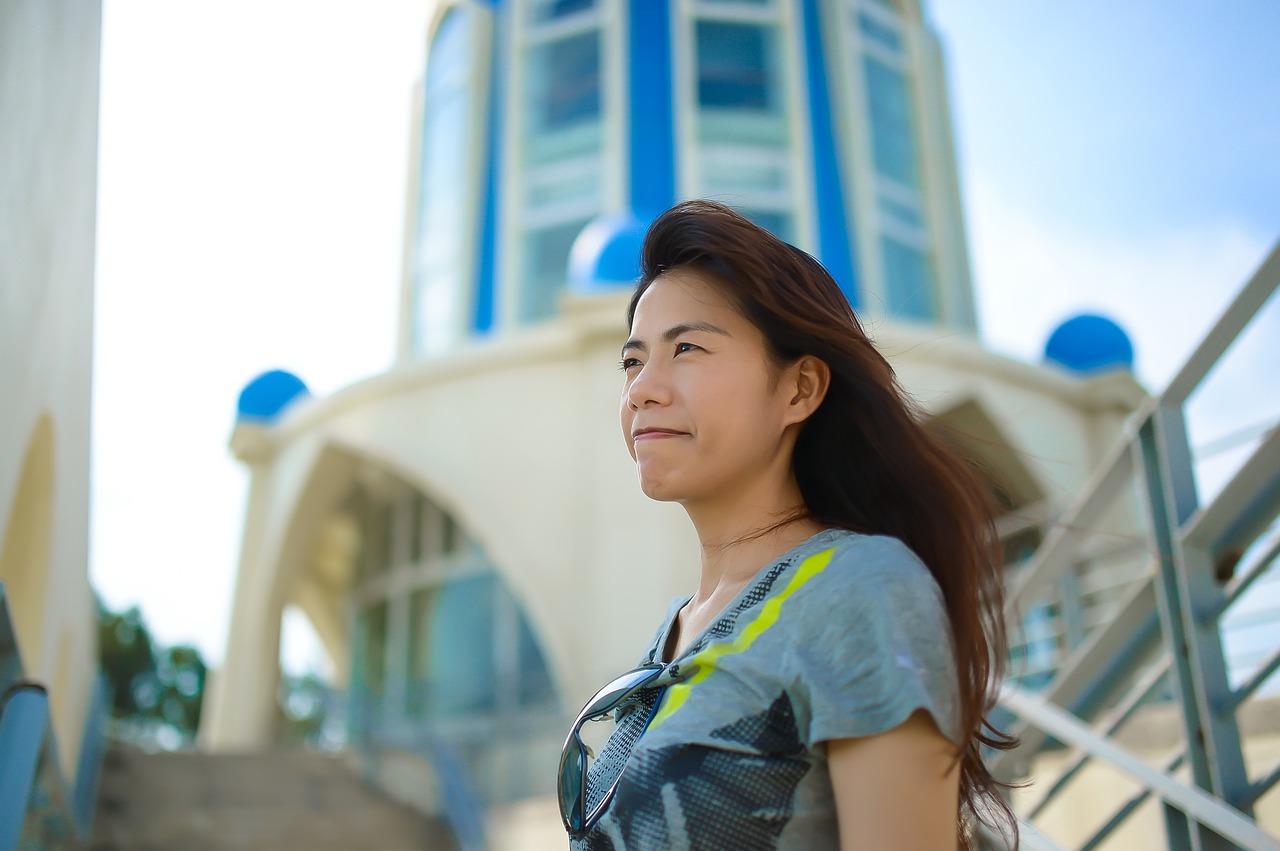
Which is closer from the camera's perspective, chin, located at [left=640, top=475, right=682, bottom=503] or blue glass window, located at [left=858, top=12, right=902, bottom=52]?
chin, located at [left=640, top=475, right=682, bottom=503]

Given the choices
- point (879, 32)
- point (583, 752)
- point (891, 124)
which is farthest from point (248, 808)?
point (879, 32)

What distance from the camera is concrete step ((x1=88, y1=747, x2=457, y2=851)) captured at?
7.74 meters

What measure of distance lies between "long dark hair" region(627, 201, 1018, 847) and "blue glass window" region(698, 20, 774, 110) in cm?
1375

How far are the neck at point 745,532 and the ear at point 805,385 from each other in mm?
105

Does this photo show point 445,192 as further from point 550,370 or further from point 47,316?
point 47,316

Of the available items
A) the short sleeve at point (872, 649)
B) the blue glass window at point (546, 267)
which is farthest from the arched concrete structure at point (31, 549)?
the blue glass window at point (546, 267)

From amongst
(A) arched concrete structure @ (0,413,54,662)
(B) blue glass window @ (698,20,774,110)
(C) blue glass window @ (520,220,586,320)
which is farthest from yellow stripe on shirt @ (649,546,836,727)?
(B) blue glass window @ (698,20,774,110)

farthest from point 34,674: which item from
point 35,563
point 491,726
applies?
point 491,726

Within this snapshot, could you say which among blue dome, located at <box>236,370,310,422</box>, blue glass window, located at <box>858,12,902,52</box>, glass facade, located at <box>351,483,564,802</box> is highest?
blue glass window, located at <box>858,12,902,52</box>

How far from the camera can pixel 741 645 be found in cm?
125

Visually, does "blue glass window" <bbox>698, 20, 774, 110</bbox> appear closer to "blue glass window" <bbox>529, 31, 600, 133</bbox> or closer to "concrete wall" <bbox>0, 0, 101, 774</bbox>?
"blue glass window" <bbox>529, 31, 600, 133</bbox>

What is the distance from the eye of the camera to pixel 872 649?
115 centimetres

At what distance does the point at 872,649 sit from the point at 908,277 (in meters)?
14.2

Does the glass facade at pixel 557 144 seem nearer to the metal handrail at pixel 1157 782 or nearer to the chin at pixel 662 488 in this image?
the metal handrail at pixel 1157 782
